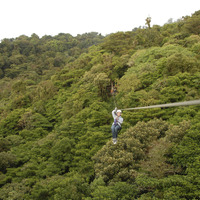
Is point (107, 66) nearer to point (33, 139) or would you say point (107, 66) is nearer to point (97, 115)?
point (97, 115)

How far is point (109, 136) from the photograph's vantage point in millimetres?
15516

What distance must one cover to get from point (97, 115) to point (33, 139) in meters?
9.30

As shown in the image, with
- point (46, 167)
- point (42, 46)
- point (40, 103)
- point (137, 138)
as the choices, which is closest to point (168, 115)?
point (137, 138)

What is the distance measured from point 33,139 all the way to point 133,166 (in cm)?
1522

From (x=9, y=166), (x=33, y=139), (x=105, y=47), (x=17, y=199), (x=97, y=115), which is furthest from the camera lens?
(x=105, y=47)

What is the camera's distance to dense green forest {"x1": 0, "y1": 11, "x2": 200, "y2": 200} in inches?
338

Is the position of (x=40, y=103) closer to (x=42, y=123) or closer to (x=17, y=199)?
(x=42, y=123)

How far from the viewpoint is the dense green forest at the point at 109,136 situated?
28.1 feet

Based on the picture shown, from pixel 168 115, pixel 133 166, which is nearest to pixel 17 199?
pixel 133 166

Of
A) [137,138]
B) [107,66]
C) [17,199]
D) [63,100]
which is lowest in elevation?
[17,199]

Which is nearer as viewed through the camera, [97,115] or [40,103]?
[97,115]

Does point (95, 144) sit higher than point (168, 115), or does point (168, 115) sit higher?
point (168, 115)

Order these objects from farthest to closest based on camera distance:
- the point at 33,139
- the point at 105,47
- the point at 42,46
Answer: the point at 42,46 → the point at 105,47 → the point at 33,139

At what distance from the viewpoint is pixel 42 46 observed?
69.9m
